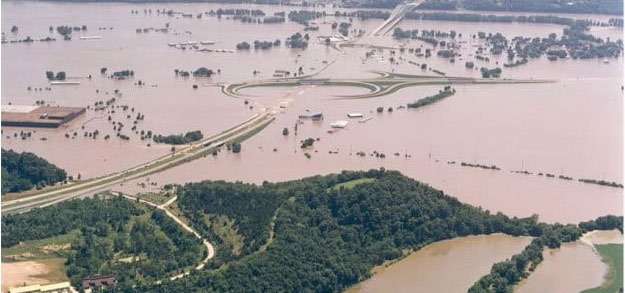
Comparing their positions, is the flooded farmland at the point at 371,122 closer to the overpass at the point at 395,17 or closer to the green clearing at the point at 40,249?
the overpass at the point at 395,17

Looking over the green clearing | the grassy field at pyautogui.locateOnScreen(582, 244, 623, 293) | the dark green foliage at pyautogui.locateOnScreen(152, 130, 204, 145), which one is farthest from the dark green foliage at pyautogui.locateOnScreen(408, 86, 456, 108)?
the green clearing

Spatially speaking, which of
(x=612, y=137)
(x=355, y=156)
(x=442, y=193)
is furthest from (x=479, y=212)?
(x=612, y=137)

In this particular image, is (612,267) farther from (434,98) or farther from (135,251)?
(434,98)

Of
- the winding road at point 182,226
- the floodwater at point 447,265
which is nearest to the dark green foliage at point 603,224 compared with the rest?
the floodwater at point 447,265

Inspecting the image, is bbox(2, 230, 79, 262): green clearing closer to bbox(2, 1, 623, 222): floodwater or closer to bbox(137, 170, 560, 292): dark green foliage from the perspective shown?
bbox(137, 170, 560, 292): dark green foliage

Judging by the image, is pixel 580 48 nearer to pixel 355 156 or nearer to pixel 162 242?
pixel 355 156

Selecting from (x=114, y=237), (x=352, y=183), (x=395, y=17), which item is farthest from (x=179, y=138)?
(x=395, y=17)
